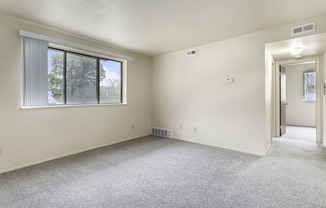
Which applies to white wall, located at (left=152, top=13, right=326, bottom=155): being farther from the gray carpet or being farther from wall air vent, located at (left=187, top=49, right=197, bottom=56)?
the gray carpet

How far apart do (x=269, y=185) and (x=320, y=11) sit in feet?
8.94

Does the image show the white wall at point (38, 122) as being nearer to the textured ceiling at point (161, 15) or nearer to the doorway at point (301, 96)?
the textured ceiling at point (161, 15)

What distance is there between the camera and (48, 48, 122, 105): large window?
11.1 ft

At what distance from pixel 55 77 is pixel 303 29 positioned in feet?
15.0

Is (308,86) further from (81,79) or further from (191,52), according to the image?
(81,79)

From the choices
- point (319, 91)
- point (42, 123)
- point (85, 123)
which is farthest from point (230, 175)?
point (319, 91)

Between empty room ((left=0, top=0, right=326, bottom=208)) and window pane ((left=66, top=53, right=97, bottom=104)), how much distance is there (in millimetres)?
23

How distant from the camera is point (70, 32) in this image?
11.1 ft

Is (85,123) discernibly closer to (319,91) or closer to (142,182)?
(142,182)

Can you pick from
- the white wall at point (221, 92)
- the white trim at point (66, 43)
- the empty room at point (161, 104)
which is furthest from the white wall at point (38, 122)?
the white wall at point (221, 92)

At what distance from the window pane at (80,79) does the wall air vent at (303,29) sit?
4059mm

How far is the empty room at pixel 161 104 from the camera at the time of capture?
222 cm

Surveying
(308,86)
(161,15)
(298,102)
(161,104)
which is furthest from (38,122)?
(308,86)

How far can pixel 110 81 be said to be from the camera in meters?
4.44
